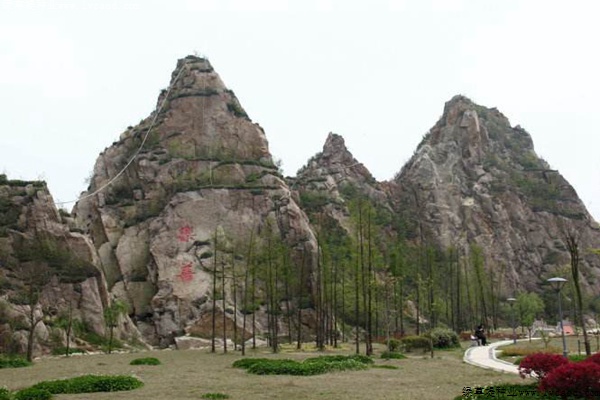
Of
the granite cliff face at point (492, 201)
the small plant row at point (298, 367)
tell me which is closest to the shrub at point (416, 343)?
the small plant row at point (298, 367)

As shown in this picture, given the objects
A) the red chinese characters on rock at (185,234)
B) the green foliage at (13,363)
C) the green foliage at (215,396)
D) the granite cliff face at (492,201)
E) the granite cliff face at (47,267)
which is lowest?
the green foliage at (13,363)

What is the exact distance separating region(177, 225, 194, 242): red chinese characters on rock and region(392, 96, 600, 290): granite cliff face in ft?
143

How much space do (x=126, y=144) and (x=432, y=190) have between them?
51.1 meters

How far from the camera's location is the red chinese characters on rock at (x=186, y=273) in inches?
2311

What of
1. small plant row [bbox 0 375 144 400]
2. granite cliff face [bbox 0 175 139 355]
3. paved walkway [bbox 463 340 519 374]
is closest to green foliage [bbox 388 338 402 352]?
paved walkway [bbox 463 340 519 374]

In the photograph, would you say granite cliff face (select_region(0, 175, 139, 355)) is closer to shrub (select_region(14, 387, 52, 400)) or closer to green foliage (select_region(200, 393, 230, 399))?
shrub (select_region(14, 387, 52, 400))

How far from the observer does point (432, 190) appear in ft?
316

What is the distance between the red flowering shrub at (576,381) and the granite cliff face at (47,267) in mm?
37781

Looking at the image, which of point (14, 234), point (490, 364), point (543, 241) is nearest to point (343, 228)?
point (543, 241)

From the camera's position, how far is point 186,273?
59.1 metres

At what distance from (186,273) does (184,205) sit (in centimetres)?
863

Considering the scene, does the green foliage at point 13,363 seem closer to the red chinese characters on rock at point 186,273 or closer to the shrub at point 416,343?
the shrub at point 416,343

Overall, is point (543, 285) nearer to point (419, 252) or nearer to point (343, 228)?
point (419, 252)

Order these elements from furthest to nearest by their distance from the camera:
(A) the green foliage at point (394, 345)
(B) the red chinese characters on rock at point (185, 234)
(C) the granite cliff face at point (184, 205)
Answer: (B) the red chinese characters on rock at point (185, 234) < (C) the granite cliff face at point (184, 205) < (A) the green foliage at point (394, 345)
